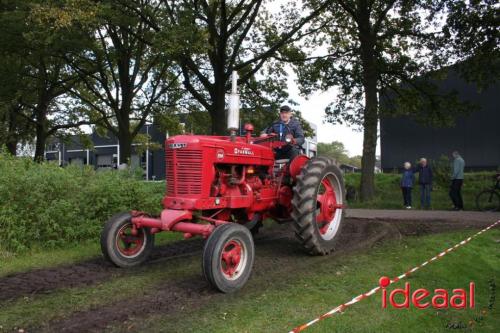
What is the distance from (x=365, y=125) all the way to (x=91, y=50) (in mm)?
11178

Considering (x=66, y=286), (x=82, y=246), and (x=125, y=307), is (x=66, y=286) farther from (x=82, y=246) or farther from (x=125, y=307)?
(x=82, y=246)

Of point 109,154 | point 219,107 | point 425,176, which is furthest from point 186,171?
point 109,154

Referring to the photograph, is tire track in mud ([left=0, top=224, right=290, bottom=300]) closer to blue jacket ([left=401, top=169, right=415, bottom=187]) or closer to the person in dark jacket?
the person in dark jacket

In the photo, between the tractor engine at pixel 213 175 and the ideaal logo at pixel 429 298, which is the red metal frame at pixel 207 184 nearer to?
the tractor engine at pixel 213 175

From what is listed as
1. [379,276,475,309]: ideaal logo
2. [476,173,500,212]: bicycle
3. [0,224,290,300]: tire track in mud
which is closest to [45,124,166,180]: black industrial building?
[476,173,500,212]: bicycle

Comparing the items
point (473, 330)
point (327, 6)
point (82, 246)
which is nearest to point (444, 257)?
point (473, 330)

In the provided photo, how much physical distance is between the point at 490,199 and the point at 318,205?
807 centimetres

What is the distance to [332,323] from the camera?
3.99 meters

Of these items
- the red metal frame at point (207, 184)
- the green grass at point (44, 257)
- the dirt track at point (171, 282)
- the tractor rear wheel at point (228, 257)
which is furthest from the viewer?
the green grass at point (44, 257)

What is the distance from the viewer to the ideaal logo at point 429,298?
457cm

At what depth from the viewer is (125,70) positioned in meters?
21.2

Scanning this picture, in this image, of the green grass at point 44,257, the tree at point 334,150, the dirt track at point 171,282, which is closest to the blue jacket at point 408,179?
the dirt track at point 171,282

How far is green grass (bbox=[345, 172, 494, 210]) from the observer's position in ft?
48.0

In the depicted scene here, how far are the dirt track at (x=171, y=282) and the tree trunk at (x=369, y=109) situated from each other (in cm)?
622
